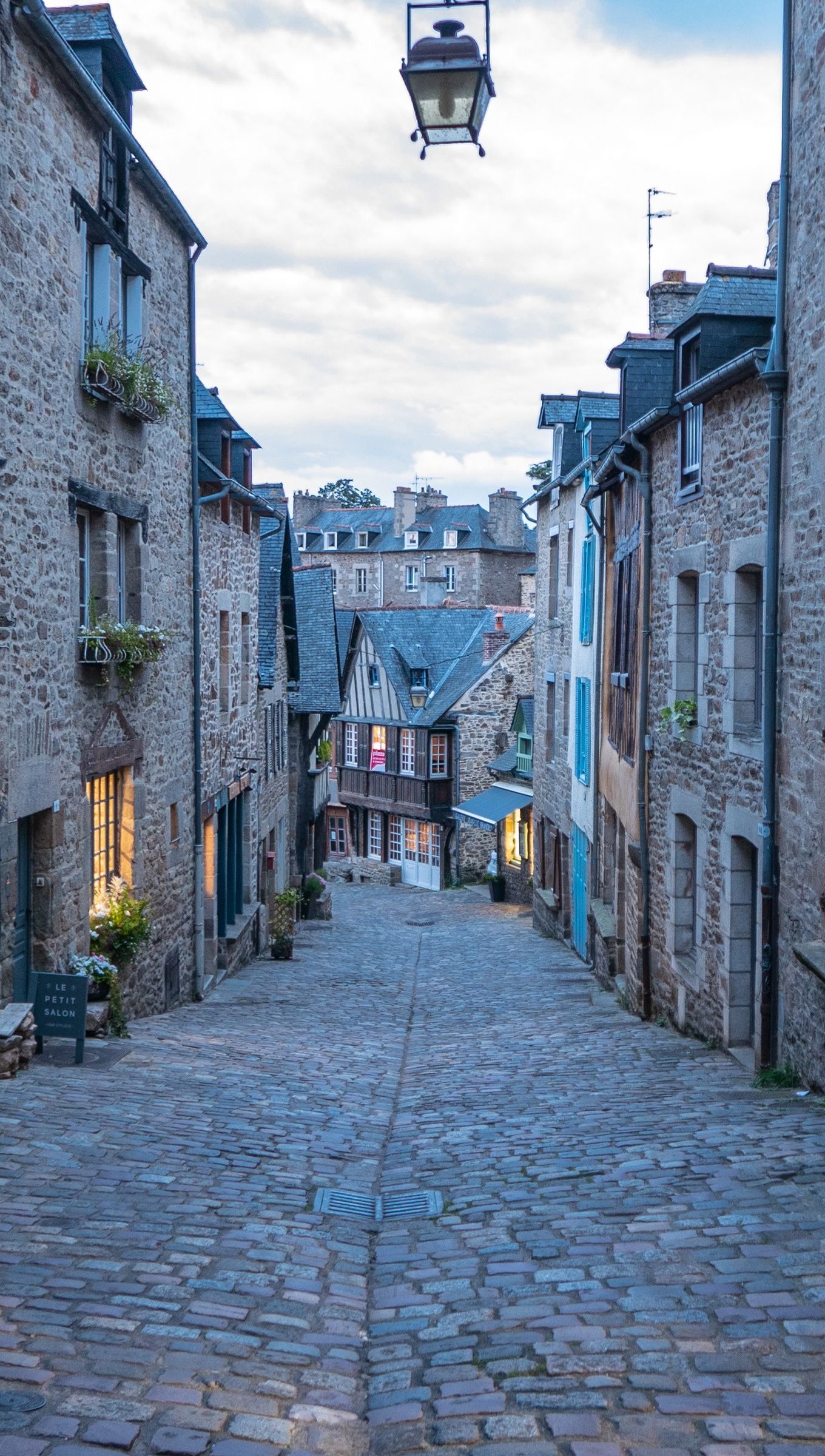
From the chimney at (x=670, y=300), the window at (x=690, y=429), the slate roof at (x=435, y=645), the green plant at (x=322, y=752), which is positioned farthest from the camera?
the slate roof at (x=435, y=645)

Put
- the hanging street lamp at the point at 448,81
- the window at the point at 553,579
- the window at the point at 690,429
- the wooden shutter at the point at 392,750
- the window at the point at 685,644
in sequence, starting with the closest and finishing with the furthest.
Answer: the hanging street lamp at the point at 448,81, the window at the point at 690,429, the window at the point at 685,644, the window at the point at 553,579, the wooden shutter at the point at 392,750

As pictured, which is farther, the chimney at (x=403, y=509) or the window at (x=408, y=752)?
the chimney at (x=403, y=509)

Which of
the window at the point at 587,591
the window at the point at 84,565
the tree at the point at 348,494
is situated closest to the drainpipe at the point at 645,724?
the window at the point at 587,591

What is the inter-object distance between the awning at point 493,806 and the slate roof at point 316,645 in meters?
5.10

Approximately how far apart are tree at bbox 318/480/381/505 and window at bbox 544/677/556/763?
217 ft

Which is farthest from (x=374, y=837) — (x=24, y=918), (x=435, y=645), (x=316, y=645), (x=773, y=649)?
(x=773, y=649)

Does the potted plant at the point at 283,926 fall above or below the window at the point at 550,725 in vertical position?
below

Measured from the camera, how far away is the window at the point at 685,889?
1102 centimetres

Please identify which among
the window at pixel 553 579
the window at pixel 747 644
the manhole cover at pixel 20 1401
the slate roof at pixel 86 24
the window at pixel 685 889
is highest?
the slate roof at pixel 86 24

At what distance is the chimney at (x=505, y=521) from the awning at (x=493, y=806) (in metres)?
29.8

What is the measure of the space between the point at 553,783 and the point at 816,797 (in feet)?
47.9

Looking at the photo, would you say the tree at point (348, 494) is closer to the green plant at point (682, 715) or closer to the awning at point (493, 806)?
the awning at point (493, 806)

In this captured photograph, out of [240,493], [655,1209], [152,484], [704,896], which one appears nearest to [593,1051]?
[704,896]

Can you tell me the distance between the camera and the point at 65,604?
9.39 meters
